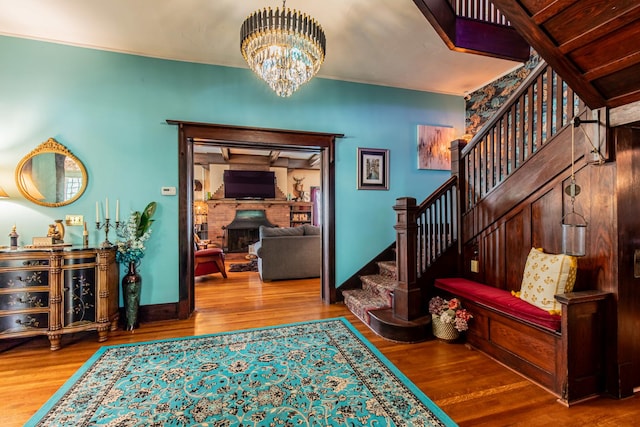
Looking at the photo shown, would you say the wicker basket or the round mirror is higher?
the round mirror

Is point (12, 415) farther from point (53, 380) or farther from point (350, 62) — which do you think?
point (350, 62)

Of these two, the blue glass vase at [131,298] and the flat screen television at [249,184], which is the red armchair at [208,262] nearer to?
the blue glass vase at [131,298]

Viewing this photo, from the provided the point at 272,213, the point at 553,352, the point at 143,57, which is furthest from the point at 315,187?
the point at 553,352

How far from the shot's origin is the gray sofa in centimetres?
494

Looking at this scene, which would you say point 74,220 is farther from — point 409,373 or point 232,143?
point 409,373

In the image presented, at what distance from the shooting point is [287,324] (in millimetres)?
3033

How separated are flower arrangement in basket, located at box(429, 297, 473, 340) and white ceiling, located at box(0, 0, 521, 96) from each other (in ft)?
9.17

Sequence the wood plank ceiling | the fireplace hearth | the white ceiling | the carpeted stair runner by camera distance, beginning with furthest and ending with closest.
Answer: the fireplace hearth < the carpeted stair runner < the white ceiling < the wood plank ceiling

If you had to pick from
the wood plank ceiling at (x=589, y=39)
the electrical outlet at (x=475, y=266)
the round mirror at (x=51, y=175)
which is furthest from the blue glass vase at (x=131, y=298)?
the wood plank ceiling at (x=589, y=39)

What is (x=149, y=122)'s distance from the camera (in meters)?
3.21

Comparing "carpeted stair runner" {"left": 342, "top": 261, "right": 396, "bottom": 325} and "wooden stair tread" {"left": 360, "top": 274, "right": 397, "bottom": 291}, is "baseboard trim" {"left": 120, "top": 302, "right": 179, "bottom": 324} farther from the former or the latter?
"wooden stair tread" {"left": 360, "top": 274, "right": 397, "bottom": 291}

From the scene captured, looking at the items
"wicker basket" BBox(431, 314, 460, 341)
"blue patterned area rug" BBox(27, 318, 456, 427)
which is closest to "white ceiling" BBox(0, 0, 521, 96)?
"wicker basket" BBox(431, 314, 460, 341)

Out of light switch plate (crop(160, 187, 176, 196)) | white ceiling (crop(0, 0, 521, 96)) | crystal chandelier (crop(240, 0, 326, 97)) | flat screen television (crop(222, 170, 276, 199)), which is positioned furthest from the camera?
flat screen television (crop(222, 170, 276, 199))

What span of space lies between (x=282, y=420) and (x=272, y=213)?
24.6ft
